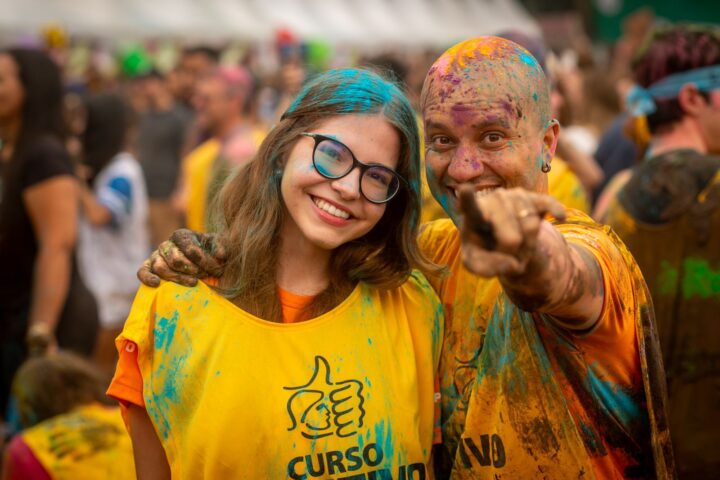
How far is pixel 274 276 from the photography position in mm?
2539

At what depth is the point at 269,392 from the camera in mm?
2338

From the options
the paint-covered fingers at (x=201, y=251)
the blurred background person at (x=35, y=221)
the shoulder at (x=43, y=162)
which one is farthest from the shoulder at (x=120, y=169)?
the paint-covered fingers at (x=201, y=251)

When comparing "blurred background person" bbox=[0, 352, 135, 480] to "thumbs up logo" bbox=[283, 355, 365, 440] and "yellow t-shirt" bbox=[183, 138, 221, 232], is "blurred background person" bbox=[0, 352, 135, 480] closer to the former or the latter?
"thumbs up logo" bbox=[283, 355, 365, 440]

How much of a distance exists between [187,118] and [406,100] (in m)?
7.51

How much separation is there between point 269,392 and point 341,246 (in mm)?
489

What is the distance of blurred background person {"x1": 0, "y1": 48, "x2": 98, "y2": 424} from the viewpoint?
4629mm

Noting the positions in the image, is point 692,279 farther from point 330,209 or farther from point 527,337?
point 330,209

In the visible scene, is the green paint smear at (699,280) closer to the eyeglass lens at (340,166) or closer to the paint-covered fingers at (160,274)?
the eyeglass lens at (340,166)

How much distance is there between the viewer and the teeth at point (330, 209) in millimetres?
2453

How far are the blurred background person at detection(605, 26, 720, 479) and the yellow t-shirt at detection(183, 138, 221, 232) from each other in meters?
3.11

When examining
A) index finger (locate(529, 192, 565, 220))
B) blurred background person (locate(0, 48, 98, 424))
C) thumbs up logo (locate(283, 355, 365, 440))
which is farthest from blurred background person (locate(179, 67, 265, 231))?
index finger (locate(529, 192, 565, 220))

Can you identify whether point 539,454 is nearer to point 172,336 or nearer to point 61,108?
point 172,336

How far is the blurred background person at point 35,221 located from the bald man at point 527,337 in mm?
2356

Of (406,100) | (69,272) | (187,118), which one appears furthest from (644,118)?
(187,118)
